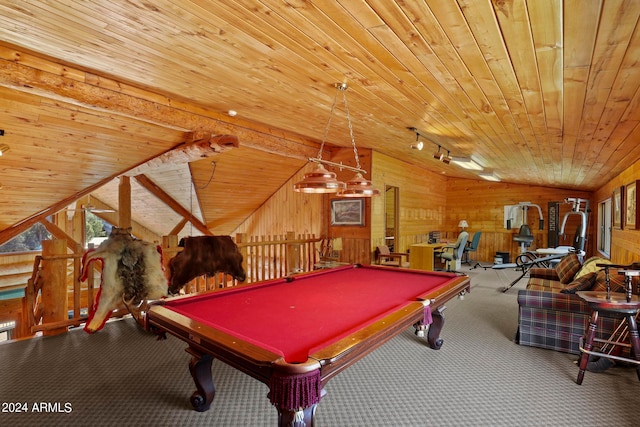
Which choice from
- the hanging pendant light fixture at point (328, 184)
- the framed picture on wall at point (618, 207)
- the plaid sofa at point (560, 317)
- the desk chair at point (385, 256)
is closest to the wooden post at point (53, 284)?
the hanging pendant light fixture at point (328, 184)

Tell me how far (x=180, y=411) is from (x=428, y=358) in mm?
2124

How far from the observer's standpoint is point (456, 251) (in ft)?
24.4

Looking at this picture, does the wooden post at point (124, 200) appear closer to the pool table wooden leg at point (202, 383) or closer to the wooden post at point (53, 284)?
the wooden post at point (53, 284)

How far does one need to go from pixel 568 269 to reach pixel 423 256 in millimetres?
3308

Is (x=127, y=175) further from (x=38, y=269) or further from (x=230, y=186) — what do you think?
(x=38, y=269)

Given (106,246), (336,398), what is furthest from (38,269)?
(336,398)

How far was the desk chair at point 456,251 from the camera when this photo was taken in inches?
290

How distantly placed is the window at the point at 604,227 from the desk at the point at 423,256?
3087mm

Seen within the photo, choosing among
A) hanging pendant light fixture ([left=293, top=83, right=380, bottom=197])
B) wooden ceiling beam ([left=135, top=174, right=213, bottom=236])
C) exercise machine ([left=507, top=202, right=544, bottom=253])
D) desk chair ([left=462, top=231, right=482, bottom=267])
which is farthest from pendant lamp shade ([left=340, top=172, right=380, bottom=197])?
exercise machine ([left=507, top=202, right=544, bottom=253])

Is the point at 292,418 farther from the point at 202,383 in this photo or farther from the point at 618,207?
the point at 618,207

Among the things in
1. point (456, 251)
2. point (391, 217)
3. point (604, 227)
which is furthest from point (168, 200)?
point (604, 227)

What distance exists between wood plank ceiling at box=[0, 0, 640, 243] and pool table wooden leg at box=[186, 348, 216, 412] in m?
2.11

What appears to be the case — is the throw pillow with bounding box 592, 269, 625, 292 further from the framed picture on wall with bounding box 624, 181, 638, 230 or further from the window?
the window

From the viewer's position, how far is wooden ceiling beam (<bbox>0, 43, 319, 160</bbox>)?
3064 millimetres
